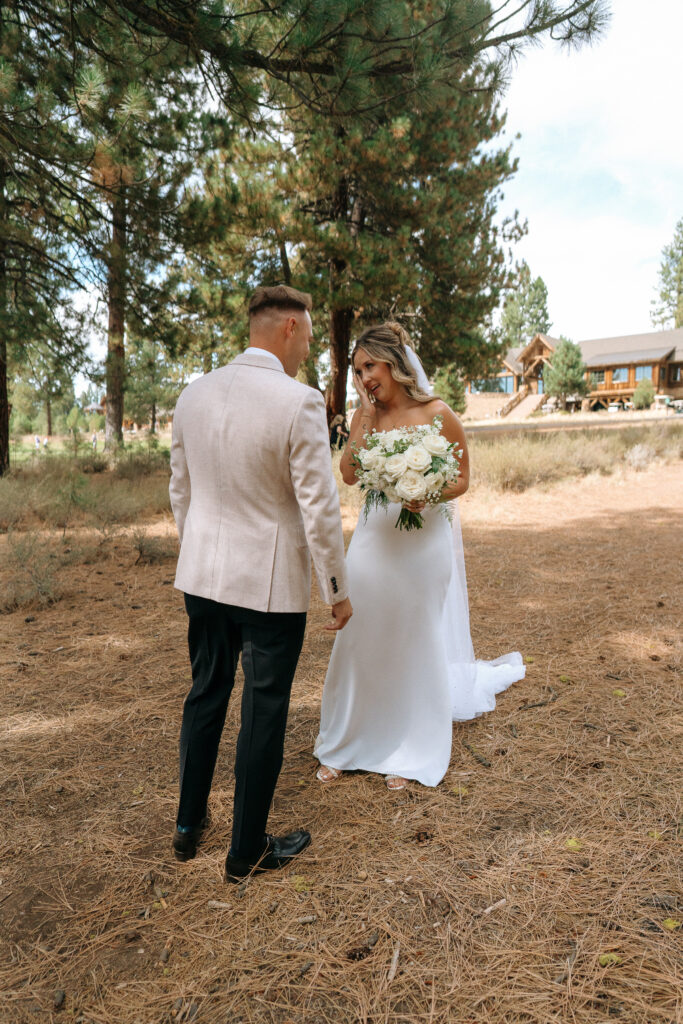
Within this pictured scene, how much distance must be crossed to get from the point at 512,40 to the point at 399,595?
445 cm

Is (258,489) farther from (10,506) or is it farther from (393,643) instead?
(10,506)

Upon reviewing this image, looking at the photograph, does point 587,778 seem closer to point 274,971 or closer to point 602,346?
point 274,971

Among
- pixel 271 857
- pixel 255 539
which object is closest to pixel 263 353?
pixel 255 539

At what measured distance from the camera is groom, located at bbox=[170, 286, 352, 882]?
2283 millimetres

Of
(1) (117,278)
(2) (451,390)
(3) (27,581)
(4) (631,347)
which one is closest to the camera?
(3) (27,581)

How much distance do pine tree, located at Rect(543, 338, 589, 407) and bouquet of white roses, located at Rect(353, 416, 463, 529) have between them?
48055mm

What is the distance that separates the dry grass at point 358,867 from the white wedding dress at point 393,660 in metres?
0.18

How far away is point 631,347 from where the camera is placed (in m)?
57.3

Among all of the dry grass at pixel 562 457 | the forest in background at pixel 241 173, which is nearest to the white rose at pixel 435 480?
the forest in background at pixel 241 173

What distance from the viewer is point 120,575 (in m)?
7.18

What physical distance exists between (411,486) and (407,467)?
0.33ft

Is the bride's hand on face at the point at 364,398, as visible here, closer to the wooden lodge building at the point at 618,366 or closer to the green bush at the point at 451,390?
the green bush at the point at 451,390

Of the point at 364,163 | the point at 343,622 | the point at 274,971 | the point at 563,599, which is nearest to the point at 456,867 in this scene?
the point at 274,971

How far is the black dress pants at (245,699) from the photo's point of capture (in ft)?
7.84
